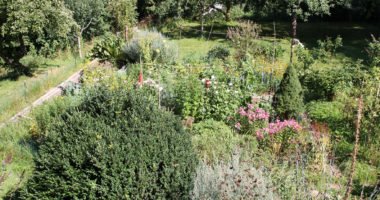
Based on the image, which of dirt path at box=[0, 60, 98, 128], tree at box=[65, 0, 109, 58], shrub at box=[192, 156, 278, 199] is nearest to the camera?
shrub at box=[192, 156, 278, 199]

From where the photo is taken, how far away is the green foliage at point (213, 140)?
5693 mm

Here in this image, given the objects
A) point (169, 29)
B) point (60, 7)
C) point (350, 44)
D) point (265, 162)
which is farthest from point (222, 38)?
point (265, 162)

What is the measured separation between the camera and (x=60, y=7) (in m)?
12.6

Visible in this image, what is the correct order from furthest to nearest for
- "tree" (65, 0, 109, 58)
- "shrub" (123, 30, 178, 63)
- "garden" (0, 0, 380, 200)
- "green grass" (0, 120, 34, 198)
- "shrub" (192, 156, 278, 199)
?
"tree" (65, 0, 109, 58)
"shrub" (123, 30, 178, 63)
"green grass" (0, 120, 34, 198)
"garden" (0, 0, 380, 200)
"shrub" (192, 156, 278, 199)

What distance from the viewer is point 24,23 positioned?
1163cm

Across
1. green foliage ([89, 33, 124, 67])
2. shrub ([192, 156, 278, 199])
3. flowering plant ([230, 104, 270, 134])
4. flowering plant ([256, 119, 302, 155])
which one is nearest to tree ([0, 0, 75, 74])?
green foliage ([89, 33, 124, 67])

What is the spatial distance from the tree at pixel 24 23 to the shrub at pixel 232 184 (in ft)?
28.7

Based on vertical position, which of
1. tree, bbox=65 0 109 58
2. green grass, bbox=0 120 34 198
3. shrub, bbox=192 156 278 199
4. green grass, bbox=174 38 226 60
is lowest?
green grass, bbox=0 120 34 198

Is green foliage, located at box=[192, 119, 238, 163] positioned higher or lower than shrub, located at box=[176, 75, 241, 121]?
lower

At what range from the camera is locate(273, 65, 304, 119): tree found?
7.51 meters

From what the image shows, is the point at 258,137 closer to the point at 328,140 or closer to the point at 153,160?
the point at 328,140

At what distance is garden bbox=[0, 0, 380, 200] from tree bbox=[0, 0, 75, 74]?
7.34 feet

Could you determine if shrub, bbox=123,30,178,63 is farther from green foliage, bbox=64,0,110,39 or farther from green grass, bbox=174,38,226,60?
green foliage, bbox=64,0,110,39

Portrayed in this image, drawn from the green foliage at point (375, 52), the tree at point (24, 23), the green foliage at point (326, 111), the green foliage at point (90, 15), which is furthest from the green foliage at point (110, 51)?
the green foliage at point (375, 52)
